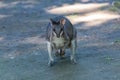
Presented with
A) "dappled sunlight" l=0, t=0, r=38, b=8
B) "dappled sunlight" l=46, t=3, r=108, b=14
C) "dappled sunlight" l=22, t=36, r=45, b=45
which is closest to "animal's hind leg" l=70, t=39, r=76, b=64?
"dappled sunlight" l=22, t=36, r=45, b=45

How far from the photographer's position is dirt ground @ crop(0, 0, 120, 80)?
751cm

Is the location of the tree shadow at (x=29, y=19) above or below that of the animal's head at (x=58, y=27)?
below

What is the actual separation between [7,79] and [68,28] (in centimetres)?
142

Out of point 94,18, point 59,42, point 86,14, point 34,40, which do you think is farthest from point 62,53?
point 86,14

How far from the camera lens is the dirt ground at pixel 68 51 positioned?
7.51m

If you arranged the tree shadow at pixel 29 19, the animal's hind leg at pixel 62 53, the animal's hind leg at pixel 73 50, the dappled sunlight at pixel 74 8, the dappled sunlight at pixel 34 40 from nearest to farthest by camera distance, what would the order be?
the animal's hind leg at pixel 73 50
the animal's hind leg at pixel 62 53
the dappled sunlight at pixel 34 40
the tree shadow at pixel 29 19
the dappled sunlight at pixel 74 8

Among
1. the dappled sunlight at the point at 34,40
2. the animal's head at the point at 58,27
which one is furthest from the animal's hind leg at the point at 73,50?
the dappled sunlight at the point at 34,40

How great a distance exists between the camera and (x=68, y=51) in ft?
28.8

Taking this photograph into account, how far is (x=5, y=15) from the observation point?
1395 cm

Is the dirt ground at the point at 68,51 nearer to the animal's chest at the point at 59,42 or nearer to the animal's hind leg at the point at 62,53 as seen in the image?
the animal's hind leg at the point at 62,53

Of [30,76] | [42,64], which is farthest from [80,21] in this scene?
[30,76]

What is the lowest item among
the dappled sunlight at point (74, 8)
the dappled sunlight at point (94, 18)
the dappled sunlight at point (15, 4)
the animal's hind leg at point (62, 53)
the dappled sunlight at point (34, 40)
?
the dappled sunlight at point (15, 4)

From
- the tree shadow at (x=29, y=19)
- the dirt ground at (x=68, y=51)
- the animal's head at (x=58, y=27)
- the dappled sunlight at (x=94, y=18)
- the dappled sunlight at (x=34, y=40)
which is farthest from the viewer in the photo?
the dappled sunlight at (x=94, y=18)

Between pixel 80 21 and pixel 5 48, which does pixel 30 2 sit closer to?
pixel 80 21
